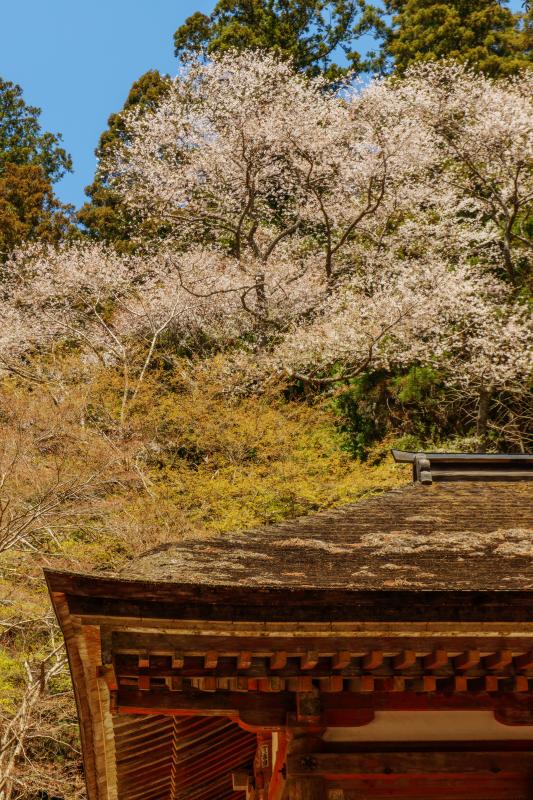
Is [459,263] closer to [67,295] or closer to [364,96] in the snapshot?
[364,96]

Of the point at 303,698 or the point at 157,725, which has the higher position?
the point at 303,698

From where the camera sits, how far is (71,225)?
2564 centimetres

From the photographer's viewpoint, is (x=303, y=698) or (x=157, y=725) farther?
(x=157, y=725)

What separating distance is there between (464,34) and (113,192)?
11.0 meters

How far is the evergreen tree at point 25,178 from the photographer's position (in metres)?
24.5

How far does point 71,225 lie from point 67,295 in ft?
13.4

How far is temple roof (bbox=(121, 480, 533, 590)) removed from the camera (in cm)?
371

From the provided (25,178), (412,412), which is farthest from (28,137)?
(412,412)

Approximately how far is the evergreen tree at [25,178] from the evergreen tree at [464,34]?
10.9m

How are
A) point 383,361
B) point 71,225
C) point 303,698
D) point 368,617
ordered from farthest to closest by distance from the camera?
point 71,225
point 383,361
point 303,698
point 368,617

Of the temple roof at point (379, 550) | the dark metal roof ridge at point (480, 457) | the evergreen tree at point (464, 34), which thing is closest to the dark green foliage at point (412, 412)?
the evergreen tree at point (464, 34)

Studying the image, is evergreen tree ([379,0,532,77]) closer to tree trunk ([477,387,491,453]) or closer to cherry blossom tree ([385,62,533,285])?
cherry blossom tree ([385,62,533,285])

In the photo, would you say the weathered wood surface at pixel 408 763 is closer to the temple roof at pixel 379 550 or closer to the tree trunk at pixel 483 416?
the temple roof at pixel 379 550

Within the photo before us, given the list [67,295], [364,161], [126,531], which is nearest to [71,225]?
[67,295]
